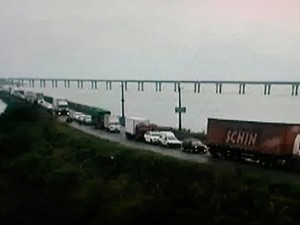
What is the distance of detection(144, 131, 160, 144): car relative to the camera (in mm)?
32969

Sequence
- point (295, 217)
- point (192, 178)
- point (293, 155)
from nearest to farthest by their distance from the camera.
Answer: point (295, 217) < point (192, 178) < point (293, 155)

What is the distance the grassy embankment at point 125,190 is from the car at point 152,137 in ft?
14.2

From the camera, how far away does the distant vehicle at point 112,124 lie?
4322cm

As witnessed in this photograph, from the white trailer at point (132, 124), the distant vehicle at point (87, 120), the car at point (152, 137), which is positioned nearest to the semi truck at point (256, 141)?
the car at point (152, 137)

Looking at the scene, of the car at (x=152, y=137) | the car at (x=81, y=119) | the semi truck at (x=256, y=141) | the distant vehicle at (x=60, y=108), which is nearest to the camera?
the semi truck at (x=256, y=141)

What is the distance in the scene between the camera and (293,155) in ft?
66.6

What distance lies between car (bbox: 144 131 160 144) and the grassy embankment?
432cm

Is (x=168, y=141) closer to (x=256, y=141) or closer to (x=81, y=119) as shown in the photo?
(x=256, y=141)

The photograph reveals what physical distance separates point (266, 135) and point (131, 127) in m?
16.6

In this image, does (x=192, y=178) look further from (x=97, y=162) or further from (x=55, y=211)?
(x=97, y=162)

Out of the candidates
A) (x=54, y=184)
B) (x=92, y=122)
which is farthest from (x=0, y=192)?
(x=92, y=122)

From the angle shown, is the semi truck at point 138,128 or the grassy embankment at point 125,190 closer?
the grassy embankment at point 125,190

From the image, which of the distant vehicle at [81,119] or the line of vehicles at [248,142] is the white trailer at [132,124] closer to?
the line of vehicles at [248,142]

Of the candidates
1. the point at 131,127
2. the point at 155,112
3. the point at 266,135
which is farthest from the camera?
the point at 155,112
